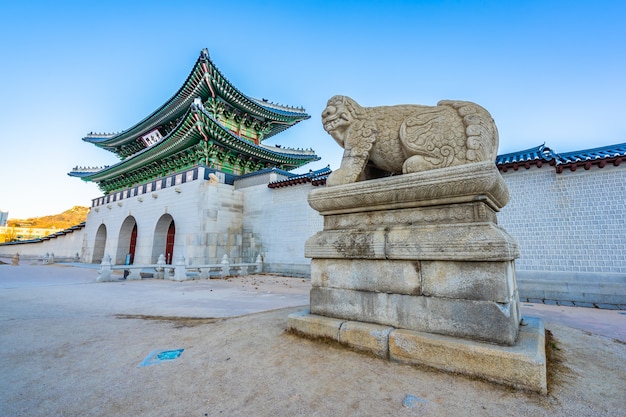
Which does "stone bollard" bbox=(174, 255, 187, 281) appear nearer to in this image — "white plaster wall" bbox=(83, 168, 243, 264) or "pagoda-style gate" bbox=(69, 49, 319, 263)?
"white plaster wall" bbox=(83, 168, 243, 264)

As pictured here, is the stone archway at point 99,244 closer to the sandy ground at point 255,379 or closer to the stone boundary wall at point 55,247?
the stone boundary wall at point 55,247

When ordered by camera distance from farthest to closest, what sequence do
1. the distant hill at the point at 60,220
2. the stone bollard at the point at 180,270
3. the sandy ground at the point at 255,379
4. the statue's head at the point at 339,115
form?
the distant hill at the point at 60,220 < the stone bollard at the point at 180,270 < the statue's head at the point at 339,115 < the sandy ground at the point at 255,379

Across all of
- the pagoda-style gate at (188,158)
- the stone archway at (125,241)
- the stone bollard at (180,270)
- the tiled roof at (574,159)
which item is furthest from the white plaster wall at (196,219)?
the tiled roof at (574,159)

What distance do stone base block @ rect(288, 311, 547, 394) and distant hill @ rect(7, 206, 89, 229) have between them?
270 feet

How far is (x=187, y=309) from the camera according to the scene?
16.8 feet

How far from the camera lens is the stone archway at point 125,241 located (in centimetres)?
1806

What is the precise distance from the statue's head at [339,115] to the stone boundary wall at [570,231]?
7.29 meters

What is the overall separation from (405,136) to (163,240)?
16628 millimetres

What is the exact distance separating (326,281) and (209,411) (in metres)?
1.57

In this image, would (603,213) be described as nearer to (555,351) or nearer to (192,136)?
(555,351)

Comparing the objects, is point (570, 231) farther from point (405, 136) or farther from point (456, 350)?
point (456, 350)

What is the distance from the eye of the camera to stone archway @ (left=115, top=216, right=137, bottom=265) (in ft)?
59.2

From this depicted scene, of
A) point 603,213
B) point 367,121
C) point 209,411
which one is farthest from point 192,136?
point 603,213

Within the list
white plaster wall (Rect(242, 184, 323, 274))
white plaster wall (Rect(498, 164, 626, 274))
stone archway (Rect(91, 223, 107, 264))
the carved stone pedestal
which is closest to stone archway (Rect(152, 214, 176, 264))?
white plaster wall (Rect(242, 184, 323, 274))
